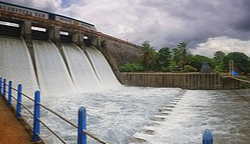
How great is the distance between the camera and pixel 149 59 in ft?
91.5

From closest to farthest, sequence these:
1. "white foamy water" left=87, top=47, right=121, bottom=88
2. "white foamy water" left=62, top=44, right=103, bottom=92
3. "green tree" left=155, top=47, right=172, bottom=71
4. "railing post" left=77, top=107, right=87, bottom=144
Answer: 1. "railing post" left=77, top=107, right=87, bottom=144
2. "white foamy water" left=62, top=44, right=103, bottom=92
3. "white foamy water" left=87, top=47, right=121, bottom=88
4. "green tree" left=155, top=47, right=172, bottom=71

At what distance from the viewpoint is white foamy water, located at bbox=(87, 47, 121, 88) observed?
1878 centimetres

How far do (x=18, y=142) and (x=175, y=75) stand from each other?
17628mm

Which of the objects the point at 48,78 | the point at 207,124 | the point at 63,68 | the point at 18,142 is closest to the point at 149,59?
the point at 63,68

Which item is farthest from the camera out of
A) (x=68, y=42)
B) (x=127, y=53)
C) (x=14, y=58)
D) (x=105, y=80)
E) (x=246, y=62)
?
(x=246, y=62)

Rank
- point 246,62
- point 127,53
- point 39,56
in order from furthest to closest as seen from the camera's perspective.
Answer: point 246,62
point 127,53
point 39,56

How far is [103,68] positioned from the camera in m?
20.1

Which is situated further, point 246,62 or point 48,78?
point 246,62

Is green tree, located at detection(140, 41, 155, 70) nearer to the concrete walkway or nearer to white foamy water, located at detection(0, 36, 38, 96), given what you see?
white foamy water, located at detection(0, 36, 38, 96)

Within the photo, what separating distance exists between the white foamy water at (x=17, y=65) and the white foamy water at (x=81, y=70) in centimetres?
352

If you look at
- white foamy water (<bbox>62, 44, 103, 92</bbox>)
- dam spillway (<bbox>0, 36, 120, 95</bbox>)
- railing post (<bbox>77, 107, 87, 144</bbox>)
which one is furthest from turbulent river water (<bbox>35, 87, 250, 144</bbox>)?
white foamy water (<bbox>62, 44, 103, 92</bbox>)

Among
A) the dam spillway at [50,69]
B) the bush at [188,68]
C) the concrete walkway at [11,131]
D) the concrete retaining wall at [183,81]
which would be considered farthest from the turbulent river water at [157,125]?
the bush at [188,68]

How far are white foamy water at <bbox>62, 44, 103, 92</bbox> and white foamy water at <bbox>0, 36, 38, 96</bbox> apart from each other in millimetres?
3523

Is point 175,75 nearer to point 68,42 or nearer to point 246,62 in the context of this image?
point 68,42
